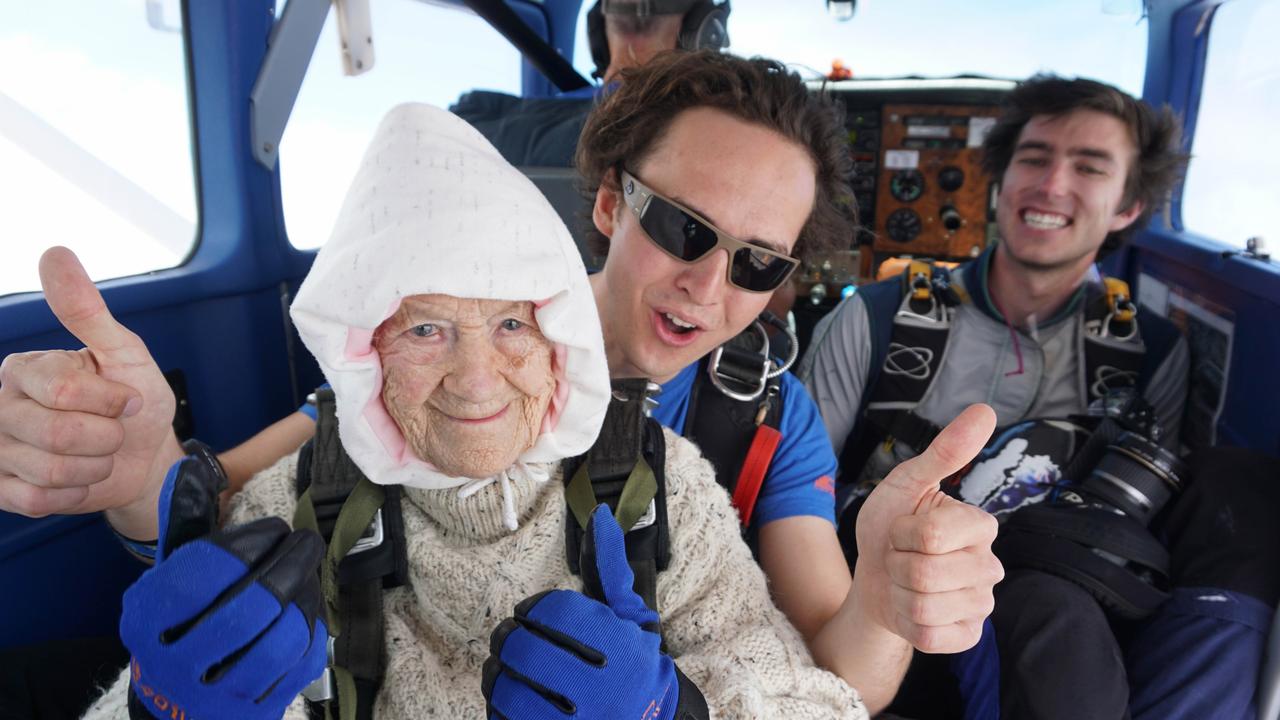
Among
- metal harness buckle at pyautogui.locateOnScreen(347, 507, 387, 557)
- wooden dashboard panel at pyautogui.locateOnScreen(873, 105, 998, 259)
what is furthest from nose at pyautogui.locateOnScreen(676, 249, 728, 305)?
wooden dashboard panel at pyautogui.locateOnScreen(873, 105, 998, 259)

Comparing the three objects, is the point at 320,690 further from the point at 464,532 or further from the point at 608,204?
the point at 608,204

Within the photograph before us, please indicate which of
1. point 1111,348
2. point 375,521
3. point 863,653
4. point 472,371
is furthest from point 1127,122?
point 375,521

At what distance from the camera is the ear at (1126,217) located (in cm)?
238

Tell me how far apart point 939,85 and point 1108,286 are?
1909 mm

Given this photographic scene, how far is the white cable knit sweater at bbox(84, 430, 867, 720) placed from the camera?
102cm

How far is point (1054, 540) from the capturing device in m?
1.43

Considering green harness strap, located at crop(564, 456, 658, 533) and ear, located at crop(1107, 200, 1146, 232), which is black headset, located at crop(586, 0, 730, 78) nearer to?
ear, located at crop(1107, 200, 1146, 232)

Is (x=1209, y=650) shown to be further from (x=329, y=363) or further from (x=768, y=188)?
(x=329, y=363)

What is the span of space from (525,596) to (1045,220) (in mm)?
1903

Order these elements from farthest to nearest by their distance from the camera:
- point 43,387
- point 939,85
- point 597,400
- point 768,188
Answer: point 939,85 → point 768,188 → point 597,400 → point 43,387

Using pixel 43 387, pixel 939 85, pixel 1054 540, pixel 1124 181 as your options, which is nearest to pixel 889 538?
pixel 1054 540

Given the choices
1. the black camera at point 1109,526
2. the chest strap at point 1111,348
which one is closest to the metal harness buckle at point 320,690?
the black camera at point 1109,526

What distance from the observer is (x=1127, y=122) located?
2293 millimetres

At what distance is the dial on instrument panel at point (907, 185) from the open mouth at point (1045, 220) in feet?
5.85
